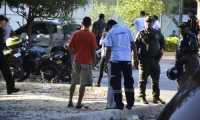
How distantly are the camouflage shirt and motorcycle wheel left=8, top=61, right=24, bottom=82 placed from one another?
4838 mm

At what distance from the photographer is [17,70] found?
1584cm

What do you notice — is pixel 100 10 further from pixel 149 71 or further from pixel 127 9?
pixel 149 71

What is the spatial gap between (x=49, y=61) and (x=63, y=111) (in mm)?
5557

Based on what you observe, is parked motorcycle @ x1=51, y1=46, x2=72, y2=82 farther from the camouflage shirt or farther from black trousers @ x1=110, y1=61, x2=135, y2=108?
black trousers @ x1=110, y1=61, x2=135, y2=108

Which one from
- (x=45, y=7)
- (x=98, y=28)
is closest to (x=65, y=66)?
(x=45, y=7)

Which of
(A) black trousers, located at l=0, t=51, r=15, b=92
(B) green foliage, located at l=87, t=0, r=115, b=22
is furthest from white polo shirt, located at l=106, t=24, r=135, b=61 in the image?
(B) green foliage, located at l=87, t=0, r=115, b=22

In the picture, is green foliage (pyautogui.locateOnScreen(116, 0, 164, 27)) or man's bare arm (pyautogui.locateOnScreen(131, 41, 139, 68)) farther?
green foliage (pyautogui.locateOnScreen(116, 0, 164, 27))

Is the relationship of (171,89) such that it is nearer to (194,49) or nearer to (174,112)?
→ (194,49)

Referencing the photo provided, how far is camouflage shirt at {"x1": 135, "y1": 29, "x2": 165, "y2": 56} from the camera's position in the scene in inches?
463

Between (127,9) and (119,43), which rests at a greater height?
(127,9)

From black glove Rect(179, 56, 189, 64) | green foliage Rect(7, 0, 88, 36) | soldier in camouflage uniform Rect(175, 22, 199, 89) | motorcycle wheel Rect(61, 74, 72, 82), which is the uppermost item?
green foliage Rect(7, 0, 88, 36)

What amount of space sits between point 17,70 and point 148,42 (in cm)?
524

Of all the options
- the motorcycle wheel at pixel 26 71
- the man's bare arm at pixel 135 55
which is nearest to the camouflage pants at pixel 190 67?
the man's bare arm at pixel 135 55

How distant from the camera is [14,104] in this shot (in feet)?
37.4
